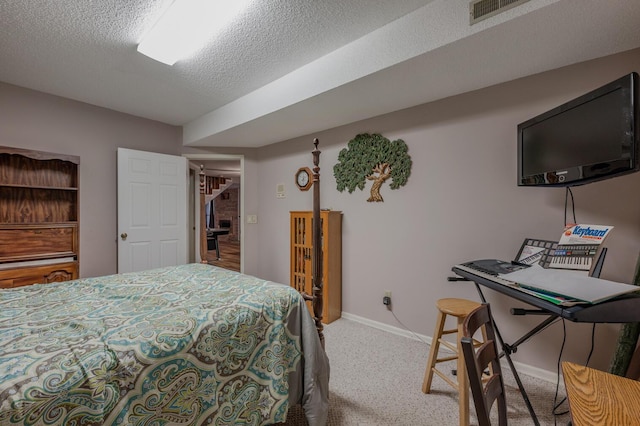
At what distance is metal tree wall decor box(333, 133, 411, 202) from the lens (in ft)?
8.72

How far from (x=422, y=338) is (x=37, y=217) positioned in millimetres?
3994

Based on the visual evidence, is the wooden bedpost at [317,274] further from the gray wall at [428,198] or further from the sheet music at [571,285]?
the gray wall at [428,198]

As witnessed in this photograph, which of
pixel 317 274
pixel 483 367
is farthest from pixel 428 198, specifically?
pixel 483 367

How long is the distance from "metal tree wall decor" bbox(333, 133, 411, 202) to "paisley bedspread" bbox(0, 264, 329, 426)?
64.3 inches

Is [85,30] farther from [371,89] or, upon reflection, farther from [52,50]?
[371,89]

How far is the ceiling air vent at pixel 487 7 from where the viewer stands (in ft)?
4.55

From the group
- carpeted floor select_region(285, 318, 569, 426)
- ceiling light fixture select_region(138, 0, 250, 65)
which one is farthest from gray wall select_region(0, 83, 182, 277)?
carpeted floor select_region(285, 318, 569, 426)

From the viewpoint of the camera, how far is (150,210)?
3.45 meters

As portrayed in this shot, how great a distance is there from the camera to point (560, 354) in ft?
6.28

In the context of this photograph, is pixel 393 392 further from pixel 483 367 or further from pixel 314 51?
pixel 314 51

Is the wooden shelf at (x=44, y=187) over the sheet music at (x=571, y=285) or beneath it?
over

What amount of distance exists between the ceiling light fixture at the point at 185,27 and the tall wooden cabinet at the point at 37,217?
1.71 meters

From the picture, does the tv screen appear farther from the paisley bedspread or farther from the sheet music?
the paisley bedspread

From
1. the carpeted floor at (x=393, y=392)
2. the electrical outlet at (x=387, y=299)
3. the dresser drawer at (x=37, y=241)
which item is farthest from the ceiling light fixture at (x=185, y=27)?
the electrical outlet at (x=387, y=299)
